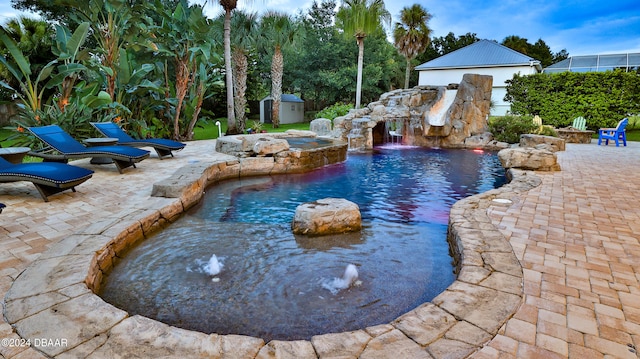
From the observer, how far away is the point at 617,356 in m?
2.20

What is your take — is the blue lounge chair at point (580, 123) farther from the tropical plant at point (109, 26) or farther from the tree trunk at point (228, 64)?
the tropical plant at point (109, 26)

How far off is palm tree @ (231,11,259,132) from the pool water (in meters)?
12.4

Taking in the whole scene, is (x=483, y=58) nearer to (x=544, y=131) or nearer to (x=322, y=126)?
(x=544, y=131)

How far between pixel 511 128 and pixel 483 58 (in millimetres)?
15156

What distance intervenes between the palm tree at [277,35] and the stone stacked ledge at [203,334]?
57.5 feet

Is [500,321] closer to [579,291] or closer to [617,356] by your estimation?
[617,356]

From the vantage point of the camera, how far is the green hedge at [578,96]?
17.0 m

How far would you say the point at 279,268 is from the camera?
4035 mm

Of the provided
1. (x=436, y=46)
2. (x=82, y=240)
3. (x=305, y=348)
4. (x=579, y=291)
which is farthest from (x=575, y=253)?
(x=436, y=46)

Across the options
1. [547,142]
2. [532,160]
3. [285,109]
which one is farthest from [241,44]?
[532,160]

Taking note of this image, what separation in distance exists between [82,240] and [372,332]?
3297 millimetres

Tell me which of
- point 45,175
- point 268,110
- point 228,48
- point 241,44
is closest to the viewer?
point 45,175

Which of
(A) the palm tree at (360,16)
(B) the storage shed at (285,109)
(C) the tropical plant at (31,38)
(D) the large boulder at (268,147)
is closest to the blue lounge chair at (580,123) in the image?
(A) the palm tree at (360,16)

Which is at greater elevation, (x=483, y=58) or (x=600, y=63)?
(x=483, y=58)
